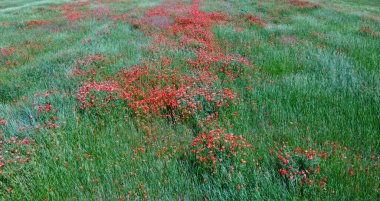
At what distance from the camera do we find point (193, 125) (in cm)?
383

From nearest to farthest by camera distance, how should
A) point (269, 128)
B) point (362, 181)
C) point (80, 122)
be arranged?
point (362, 181) < point (269, 128) < point (80, 122)

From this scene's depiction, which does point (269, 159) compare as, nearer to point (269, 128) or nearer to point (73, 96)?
point (269, 128)

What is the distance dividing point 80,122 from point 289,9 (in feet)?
50.8

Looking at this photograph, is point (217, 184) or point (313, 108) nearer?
point (217, 184)

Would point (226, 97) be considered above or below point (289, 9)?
below

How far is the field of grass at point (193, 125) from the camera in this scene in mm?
2545

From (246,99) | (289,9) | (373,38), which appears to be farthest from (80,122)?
(289,9)

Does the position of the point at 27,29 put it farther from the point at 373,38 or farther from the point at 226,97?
the point at 373,38

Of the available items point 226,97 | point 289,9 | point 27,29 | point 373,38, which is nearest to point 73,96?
point 226,97

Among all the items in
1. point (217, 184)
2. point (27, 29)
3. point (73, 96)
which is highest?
point (27, 29)

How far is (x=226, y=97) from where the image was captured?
4223mm

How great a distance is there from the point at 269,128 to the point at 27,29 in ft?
45.4

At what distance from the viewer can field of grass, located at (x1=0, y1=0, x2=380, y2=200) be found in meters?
2.54

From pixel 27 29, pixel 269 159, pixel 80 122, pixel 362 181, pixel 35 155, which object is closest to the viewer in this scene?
pixel 362 181
